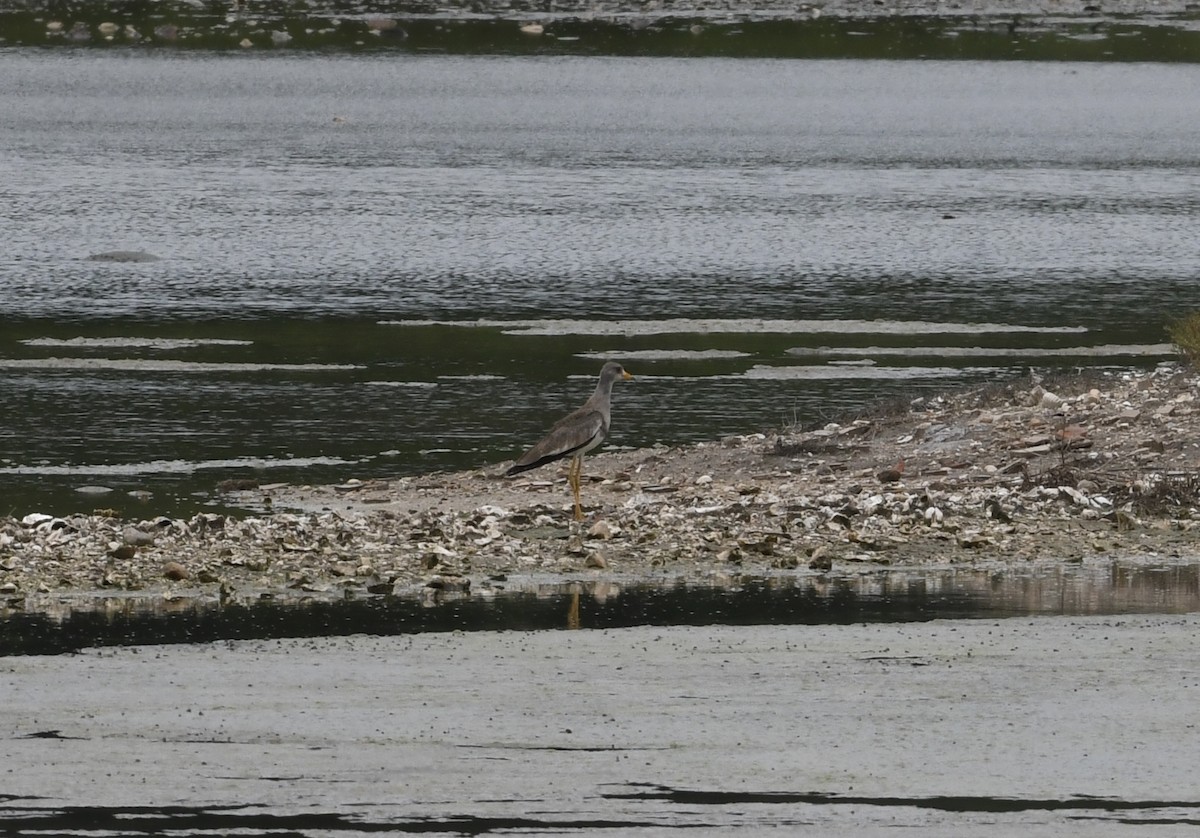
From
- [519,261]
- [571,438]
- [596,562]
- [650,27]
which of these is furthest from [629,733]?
[650,27]

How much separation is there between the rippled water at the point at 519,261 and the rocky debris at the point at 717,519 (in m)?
1.42

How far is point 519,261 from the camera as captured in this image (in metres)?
33.2

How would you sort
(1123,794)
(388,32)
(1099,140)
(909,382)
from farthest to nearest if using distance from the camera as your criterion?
(388,32), (1099,140), (909,382), (1123,794)

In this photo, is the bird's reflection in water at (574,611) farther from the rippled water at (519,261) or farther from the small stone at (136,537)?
the rippled water at (519,261)

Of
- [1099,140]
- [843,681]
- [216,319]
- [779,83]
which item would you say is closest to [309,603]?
[843,681]

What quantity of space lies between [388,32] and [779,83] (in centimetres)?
1977

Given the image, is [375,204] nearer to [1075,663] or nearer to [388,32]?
[1075,663]

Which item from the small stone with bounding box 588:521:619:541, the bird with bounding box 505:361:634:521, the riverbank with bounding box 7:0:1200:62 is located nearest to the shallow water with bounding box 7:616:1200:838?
the small stone with bounding box 588:521:619:541

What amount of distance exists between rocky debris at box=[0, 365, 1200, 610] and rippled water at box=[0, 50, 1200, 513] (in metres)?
1.42

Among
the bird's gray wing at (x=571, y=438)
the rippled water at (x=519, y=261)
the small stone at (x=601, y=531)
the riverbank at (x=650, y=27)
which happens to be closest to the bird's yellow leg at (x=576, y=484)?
the bird's gray wing at (x=571, y=438)

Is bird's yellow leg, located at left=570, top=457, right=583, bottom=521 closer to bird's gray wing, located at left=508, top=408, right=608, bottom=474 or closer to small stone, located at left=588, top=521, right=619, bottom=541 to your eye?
bird's gray wing, located at left=508, top=408, right=608, bottom=474

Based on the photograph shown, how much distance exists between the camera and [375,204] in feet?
133

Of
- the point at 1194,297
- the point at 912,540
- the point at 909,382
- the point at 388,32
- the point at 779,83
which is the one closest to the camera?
the point at 912,540

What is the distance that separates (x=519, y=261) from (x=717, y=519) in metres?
17.9
